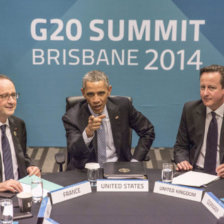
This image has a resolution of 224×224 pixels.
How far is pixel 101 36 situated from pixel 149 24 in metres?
0.69

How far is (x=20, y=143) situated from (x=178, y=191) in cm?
139

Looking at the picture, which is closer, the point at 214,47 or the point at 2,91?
the point at 2,91

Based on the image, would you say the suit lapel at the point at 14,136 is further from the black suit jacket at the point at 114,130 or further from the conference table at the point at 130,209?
the conference table at the point at 130,209

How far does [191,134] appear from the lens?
3422 mm

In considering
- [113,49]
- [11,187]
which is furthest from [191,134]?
[113,49]

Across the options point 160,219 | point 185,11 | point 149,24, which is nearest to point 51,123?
point 149,24

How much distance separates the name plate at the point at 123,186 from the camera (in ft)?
8.31

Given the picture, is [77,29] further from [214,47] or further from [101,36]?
[214,47]

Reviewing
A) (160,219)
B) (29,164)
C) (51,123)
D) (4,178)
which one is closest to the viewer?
(160,219)

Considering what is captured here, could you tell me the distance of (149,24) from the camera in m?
5.59

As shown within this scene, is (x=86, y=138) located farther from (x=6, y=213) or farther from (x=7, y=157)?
(x=6, y=213)

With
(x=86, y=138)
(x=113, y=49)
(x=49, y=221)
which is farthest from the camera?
(x=113, y=49)

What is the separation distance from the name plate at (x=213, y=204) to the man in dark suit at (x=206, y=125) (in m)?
0.82

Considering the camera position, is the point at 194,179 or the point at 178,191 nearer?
the point at 178,191
